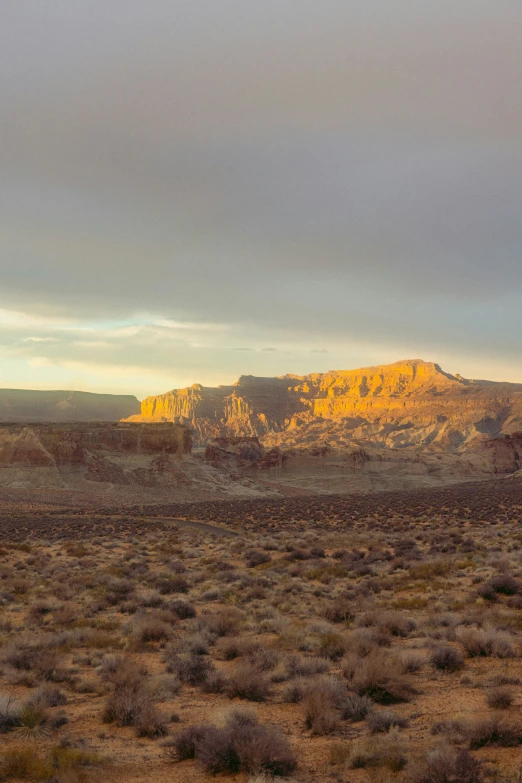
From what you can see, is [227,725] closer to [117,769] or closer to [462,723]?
[117,769]

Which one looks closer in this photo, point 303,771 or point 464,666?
point 303,771

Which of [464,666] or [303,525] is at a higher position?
[464,666]

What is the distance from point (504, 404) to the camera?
512 ft

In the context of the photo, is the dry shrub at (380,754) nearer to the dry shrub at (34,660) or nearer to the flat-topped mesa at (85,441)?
the dry shrub at (34,660)

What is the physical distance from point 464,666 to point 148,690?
16.0ft

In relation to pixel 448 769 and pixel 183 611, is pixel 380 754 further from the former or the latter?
pixel 183 611

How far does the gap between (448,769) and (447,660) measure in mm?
4077

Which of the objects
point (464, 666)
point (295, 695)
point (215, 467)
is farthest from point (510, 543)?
point (215, 467)

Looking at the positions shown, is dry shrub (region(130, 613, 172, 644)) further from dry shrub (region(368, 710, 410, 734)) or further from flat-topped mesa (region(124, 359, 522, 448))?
flat-topped mesa (region(124, 359, 522, 448))

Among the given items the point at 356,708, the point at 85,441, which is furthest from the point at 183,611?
the point at 85,441

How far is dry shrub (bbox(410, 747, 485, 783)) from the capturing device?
17.6ft

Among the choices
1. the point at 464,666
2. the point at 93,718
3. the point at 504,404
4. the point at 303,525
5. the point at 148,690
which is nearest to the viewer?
the point at 93,718

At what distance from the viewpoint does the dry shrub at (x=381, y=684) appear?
8052mm

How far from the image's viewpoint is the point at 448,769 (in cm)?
545
